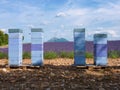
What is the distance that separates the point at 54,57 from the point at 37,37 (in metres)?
5.84

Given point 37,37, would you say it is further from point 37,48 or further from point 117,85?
point 117,85

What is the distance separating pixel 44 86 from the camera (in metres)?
10.0

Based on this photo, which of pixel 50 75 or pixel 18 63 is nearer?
pixel 50 75

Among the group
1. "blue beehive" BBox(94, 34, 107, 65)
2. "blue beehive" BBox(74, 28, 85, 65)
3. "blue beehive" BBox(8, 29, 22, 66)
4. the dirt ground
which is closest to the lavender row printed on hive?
"blue beehive" BBox(94, 34, 107, 65)

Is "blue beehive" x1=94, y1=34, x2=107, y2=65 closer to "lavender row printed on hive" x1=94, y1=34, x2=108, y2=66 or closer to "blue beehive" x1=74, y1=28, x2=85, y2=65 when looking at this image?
"lavender row printed on hive" x1=94, y1=34, x2=108, y2=66

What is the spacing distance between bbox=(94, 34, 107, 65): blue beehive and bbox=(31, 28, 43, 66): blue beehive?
7.05ft

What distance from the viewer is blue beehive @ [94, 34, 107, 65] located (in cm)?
1453

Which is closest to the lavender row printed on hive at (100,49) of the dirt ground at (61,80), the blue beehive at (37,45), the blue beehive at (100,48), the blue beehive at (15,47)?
the blue beehive at (100,48)

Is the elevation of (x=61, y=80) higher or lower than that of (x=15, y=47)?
lower

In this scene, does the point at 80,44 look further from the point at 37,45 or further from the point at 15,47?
the point at 15,47

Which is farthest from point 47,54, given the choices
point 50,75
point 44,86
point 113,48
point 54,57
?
point 44,86

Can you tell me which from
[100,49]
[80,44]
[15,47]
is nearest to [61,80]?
[80,44]

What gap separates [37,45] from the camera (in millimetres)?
14523

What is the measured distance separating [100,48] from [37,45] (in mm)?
2452
